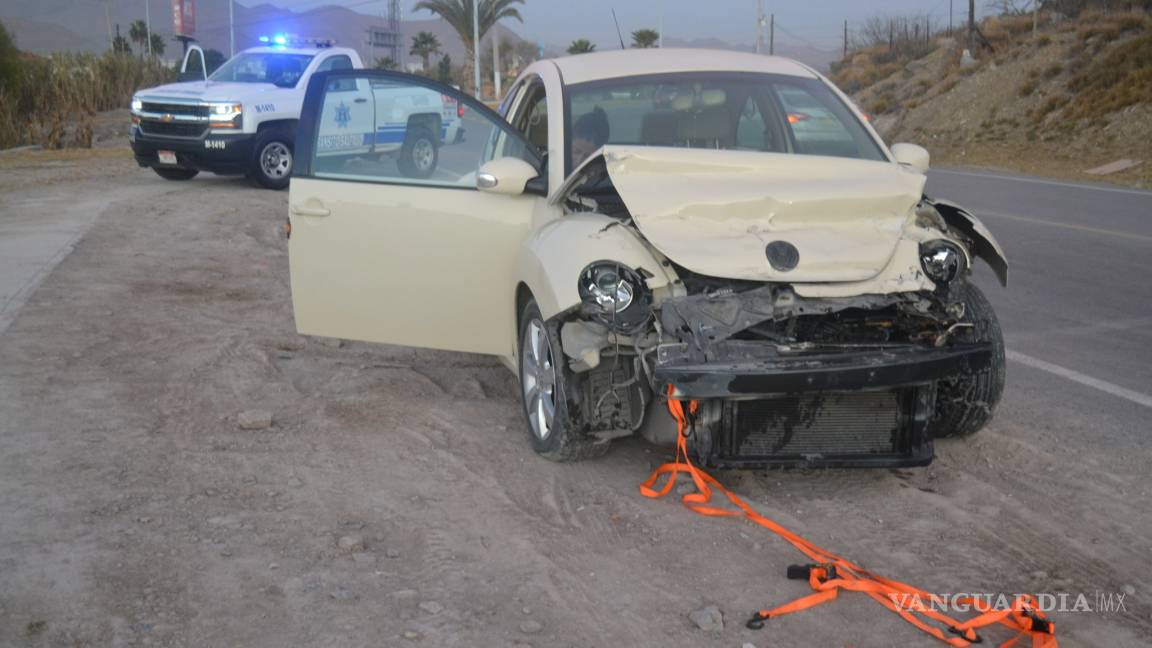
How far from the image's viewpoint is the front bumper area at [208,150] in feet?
54.3

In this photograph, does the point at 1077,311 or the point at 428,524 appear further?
the point at 1077,311

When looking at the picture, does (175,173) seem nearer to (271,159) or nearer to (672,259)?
(271,159)

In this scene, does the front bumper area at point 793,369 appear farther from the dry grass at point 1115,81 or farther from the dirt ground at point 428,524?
the dry grass at point 1115,81

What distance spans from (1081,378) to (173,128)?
45.3 ft

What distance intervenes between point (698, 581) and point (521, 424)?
1985 millimetres

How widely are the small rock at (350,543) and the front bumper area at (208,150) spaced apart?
1325 centimetres

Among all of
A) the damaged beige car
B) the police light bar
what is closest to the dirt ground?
the damaged beige car

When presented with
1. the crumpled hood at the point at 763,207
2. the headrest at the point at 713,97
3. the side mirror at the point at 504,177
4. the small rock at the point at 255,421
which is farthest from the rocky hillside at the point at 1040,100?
the small rock at the point at 255,421

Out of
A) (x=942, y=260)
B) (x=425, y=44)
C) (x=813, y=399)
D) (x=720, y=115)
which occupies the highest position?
(x=425, y=44)

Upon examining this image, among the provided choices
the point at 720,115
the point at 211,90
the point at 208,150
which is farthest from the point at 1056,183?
the point at 720,115

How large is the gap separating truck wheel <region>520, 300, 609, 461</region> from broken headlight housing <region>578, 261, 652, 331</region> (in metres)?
0.29

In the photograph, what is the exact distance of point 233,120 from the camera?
1658cm

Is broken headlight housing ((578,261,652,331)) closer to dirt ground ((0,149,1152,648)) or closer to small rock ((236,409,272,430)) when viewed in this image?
dirt ground ((0,149,1152,648))

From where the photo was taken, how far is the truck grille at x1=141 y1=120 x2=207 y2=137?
1673 centimetres
